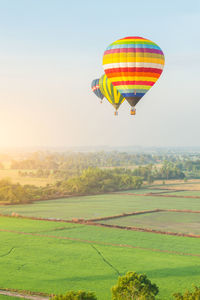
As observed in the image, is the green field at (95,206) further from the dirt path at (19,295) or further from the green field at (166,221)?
the dirt path at (19,295)

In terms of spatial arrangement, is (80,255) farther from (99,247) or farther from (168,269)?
(168,269)

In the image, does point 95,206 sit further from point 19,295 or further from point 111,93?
point 19,295

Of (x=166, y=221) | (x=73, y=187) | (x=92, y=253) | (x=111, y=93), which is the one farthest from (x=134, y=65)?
(x=73, y=187)

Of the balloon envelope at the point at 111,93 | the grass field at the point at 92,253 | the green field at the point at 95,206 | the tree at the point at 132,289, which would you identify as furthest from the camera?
the green field at the point at 95,206

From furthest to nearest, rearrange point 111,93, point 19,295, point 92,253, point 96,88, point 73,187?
point 73,187 → point 96,88 → point 111,93 → point 92,253 → point 19,295

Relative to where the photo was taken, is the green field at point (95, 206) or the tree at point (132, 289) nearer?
the tree at point (132, 289)

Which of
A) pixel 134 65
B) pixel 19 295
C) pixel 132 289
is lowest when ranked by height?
pixel 19 295

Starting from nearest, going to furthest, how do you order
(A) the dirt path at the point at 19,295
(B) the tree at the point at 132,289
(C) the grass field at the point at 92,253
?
(B) the tree at the point at 132,289 → (A) the dirt path at the point at 19,295 → (C) the grass field at the point at 92,253

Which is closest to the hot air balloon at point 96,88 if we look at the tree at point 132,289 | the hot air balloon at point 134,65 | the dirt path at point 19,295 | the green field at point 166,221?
the green field at point 166,221
